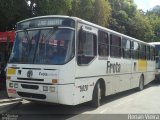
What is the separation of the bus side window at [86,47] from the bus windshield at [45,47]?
1.56 feet

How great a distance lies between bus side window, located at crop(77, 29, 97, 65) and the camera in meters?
10.1

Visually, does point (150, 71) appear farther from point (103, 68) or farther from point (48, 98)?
point (48, 98)

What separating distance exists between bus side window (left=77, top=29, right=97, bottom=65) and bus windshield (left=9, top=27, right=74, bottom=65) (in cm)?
48

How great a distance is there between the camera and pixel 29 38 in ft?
33.7

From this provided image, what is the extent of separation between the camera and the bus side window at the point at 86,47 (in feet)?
33.0

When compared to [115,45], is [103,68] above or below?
below

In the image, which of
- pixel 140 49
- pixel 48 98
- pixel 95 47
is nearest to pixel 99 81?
pixel 95 47

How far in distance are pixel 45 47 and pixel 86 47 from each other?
1536 millimetres

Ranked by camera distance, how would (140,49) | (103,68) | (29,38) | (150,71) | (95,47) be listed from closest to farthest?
(29,38)
(95,47)
(103,68)
(140,49)
(150,71)

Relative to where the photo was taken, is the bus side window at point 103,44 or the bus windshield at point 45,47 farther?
the bus side window at point 103,44

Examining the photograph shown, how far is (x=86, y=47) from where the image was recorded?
420 inches

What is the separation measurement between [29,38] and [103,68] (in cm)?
331

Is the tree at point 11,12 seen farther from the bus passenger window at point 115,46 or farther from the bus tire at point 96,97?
the bus tire at point 96,97

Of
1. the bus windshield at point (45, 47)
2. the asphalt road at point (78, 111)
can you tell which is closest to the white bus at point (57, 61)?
the bus windshield at point (45, 47)
